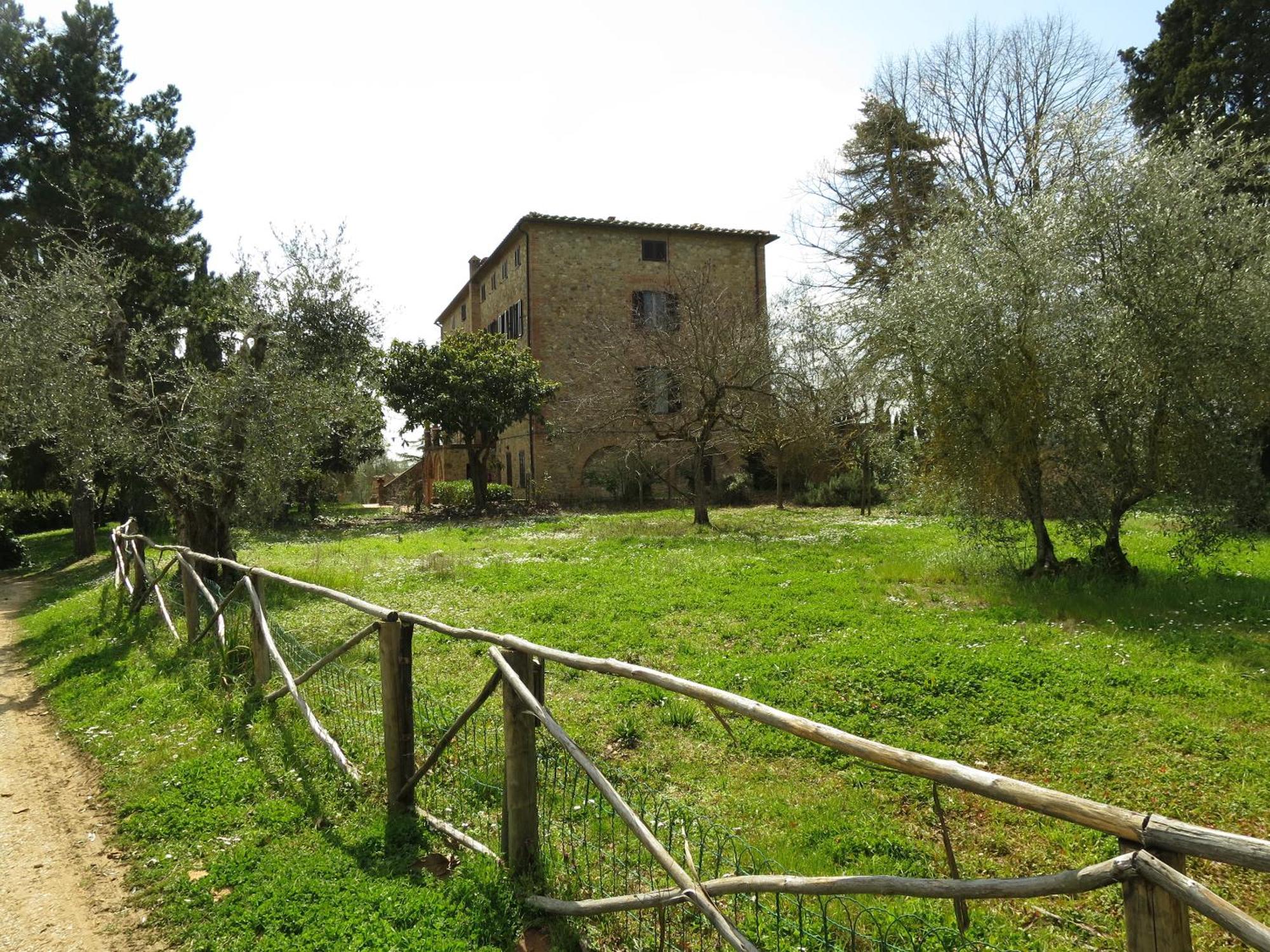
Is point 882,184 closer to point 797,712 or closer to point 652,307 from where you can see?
point 652,307

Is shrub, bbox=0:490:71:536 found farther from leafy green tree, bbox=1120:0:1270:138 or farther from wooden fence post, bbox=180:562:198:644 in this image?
leafy green tree, bbox=1120:0:1270:138

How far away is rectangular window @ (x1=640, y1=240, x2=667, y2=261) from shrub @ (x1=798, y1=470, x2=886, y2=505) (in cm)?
1043

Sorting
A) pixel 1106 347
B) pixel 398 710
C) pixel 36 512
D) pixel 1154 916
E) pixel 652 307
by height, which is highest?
pixel 652 307

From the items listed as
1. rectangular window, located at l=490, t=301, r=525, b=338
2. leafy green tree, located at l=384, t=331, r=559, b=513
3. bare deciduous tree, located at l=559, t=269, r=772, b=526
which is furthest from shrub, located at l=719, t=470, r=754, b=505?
rectangular window, located at l=490, t=301, r=525, b=338

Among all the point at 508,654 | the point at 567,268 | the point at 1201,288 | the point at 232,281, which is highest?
the point at 567,268

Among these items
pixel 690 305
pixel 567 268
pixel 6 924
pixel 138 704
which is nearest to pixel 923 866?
pixel 6 924

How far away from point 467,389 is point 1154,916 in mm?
24024

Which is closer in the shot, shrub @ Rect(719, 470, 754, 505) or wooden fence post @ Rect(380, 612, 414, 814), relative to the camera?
wooden fence post @ Rect(380, 612, 414, 814)

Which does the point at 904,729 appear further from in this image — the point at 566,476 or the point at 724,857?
the point at 566,476

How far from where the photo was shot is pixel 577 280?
93.8ft

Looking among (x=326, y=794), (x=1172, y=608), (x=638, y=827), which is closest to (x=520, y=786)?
(x=638, y=827)

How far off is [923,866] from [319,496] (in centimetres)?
3387

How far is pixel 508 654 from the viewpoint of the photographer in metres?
3.80

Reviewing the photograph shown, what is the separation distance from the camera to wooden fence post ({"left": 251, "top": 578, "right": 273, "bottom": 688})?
655 cm
